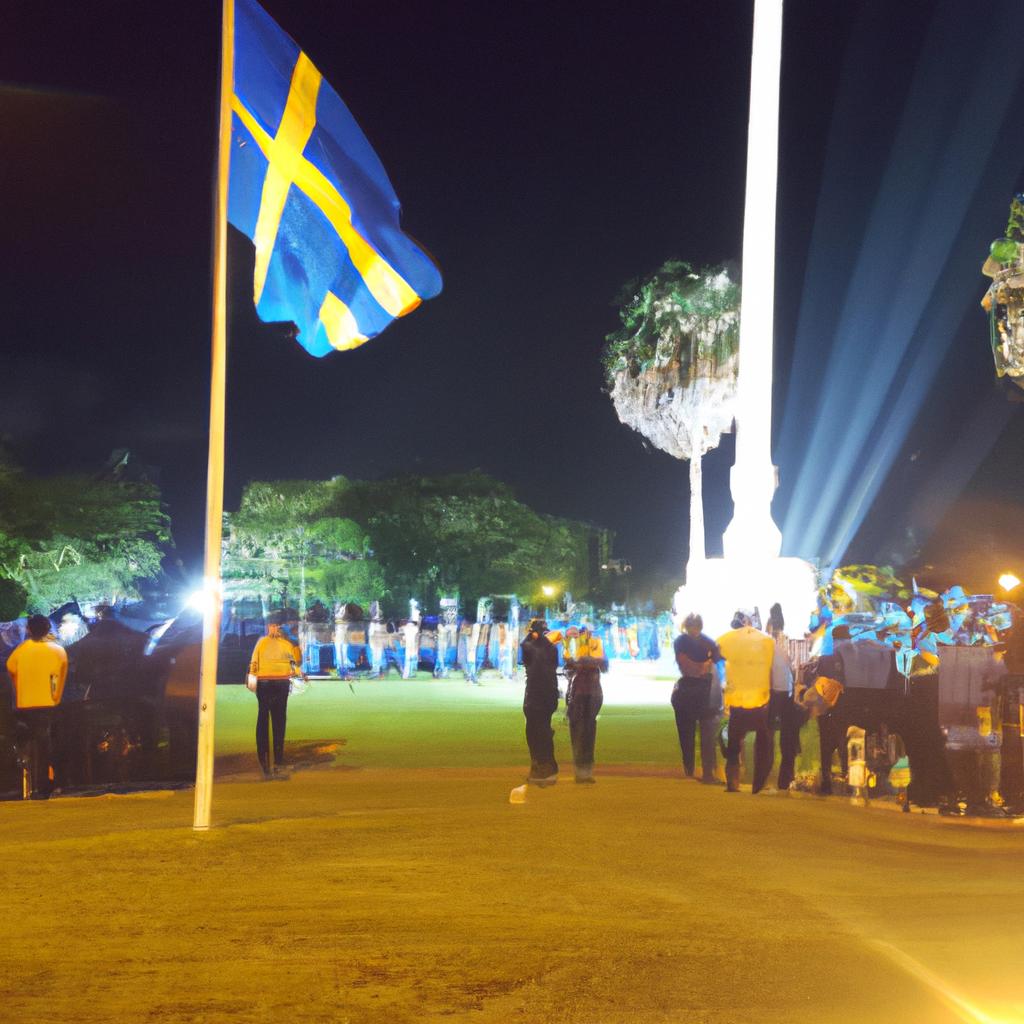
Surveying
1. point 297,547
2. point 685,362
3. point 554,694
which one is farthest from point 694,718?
point 297,547

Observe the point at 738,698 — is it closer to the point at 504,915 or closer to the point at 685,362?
the point at 504,915

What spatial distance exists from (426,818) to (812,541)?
134ft

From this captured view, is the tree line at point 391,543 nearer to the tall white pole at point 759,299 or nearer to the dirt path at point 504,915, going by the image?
the tall white pole at point 759,299

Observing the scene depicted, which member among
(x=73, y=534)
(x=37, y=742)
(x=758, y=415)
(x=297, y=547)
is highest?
(x=758, y=415)

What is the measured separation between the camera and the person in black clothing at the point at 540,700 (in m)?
12.6

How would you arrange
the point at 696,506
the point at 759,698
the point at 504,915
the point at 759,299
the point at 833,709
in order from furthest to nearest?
the point at 696,506
the point at 759,299
the point at 759,698
the point at 833,709
the point at 504,915

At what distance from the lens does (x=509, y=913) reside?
6.98 metres

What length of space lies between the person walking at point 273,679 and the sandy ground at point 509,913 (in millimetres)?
2115

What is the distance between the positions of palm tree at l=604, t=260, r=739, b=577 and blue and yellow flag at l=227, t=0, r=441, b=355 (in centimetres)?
3625

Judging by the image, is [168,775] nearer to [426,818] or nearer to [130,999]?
[426,818]

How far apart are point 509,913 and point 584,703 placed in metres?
5.99

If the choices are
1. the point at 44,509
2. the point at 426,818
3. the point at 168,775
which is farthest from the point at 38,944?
the point at 44,509

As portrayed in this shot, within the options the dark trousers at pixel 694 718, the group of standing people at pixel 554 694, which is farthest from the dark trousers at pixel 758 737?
the group of standing people at pixel 554 694

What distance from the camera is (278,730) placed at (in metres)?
13.9
